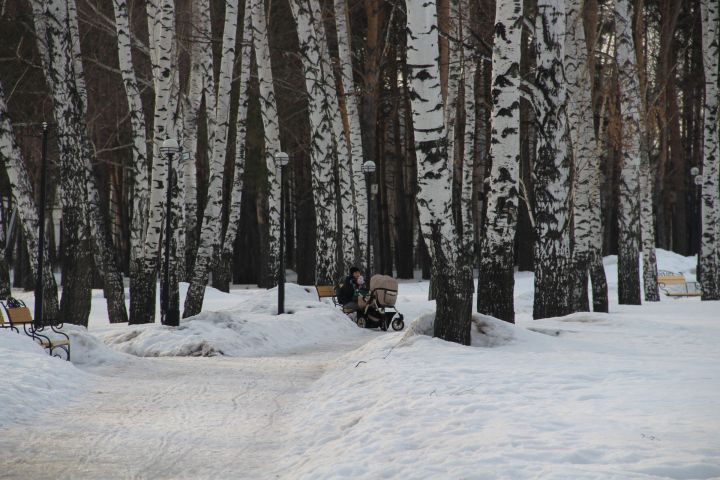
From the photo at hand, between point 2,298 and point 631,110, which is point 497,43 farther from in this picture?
point 2,298

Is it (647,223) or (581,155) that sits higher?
(581,155)

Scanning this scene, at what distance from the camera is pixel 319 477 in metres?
5.73

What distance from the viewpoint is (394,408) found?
281 inches

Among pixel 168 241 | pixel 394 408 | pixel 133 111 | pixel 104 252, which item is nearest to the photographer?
pixel 394 408

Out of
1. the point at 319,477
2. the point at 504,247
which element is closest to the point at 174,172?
the point at 504,247

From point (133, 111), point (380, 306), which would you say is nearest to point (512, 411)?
point (380, 306)

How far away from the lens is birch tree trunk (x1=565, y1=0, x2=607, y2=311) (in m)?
16.7

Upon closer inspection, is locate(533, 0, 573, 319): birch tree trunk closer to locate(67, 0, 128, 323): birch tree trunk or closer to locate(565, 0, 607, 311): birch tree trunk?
locate(565, 0, 607, 311): birch tree trunk

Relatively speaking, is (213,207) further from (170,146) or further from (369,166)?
(369,166)

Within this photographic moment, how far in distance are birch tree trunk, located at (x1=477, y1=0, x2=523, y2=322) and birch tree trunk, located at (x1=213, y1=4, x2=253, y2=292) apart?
9437 mm

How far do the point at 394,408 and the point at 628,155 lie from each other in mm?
13129

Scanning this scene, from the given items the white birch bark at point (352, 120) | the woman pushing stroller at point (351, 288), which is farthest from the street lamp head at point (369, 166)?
the woman pushing stroller at point (351, 288)

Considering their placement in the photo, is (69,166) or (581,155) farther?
(581,155)

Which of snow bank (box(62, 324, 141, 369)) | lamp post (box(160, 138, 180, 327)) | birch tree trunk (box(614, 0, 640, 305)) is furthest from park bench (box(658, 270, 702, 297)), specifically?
→ snow bank (box(62, 324, 141, 369))
